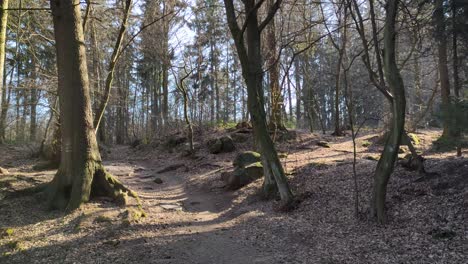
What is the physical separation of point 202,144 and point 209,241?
12.3m

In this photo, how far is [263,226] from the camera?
7.36 m

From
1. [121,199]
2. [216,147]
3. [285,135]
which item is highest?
[285,135]

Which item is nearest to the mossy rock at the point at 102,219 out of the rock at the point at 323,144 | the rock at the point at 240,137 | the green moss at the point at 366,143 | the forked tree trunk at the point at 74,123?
the forked tree trunk at the point at 74,123

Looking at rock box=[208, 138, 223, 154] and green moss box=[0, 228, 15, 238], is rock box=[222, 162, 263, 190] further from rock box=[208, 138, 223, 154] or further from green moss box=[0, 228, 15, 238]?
green moss box=[0, 228, 15, 238]

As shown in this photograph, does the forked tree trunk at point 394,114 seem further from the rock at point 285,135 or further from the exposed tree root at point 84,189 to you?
the rock at point 285,135

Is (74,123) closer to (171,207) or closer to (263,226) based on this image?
(171,207)

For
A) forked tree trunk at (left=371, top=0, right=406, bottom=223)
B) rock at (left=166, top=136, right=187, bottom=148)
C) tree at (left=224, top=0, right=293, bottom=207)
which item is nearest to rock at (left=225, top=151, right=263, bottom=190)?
tree at (left=224, top=0, right=293, bottom=207)

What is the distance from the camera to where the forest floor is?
5.50 metres

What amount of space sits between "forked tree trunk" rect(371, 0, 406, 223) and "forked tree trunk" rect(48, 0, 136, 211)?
5.86m

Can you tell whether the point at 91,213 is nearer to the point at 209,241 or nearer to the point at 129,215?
the point at 129,215

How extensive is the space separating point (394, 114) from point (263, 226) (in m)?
3.33

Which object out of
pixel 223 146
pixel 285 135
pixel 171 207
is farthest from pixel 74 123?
pixel 285 135

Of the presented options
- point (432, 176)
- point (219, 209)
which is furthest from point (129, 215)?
point (432, 176)

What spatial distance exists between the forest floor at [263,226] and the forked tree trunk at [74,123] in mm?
487
